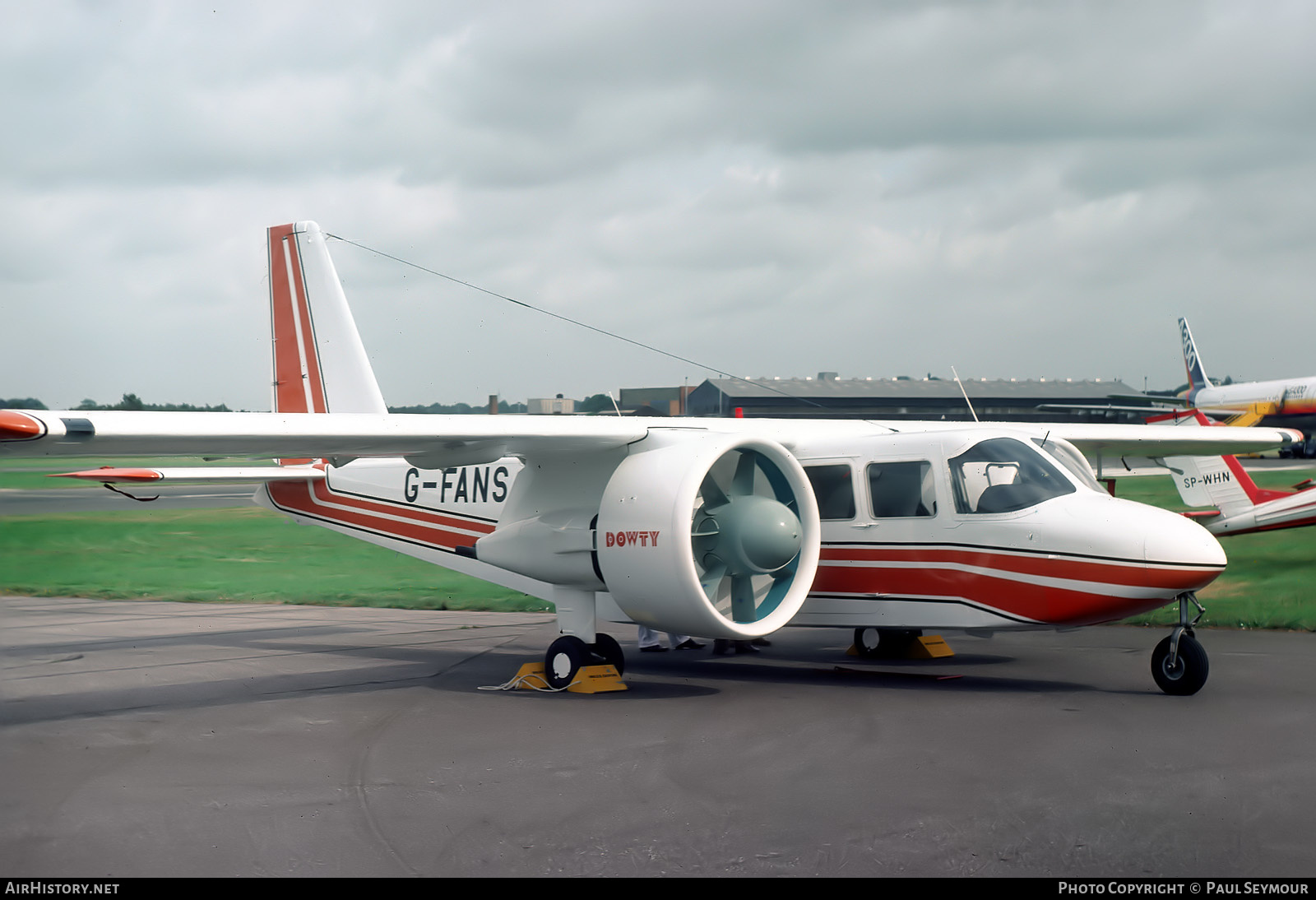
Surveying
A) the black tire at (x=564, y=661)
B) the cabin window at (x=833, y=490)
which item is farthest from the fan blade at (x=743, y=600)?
the black tire at (x=564, y=661)

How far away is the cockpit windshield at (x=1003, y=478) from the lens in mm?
9500

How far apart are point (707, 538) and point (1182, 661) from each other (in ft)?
13.6

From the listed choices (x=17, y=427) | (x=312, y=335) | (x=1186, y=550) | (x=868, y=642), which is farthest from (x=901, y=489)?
(x=312, y=335)

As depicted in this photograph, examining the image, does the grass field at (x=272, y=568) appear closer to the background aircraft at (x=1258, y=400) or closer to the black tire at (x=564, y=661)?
the black tire at (x=564, y=661)

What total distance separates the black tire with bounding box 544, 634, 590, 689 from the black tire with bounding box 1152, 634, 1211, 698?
5.07 m

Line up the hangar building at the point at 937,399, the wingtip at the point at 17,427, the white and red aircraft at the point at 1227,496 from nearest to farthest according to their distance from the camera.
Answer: the wingtip at the point at 17,427 < the white and red aircraft at the point at 1227,496 < the hangar building at the point at 937,399

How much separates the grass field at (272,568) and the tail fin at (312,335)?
3817 mm

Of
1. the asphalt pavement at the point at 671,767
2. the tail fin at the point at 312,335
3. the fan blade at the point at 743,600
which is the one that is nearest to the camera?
the asphalt pavement at the point at 671,767

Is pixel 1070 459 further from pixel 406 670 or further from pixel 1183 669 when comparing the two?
pixel 406 670

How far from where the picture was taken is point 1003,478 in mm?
9633

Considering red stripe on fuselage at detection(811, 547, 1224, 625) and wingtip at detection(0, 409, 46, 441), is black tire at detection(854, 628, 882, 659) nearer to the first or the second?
red stripe on fuselage at detection(811, 547, 1224, 625)

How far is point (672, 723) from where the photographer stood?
857 centimetres
